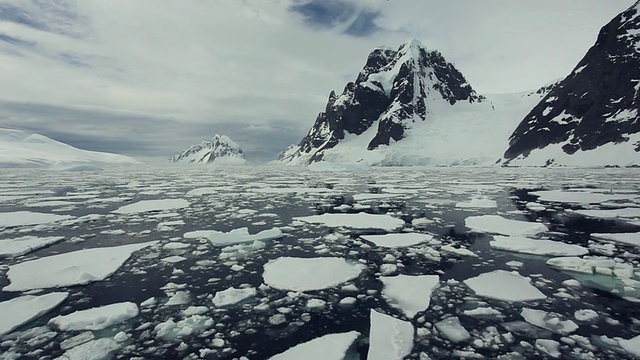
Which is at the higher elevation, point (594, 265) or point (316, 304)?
point (594, 265)

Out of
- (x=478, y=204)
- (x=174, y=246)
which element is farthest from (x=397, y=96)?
(x=174, y=246)

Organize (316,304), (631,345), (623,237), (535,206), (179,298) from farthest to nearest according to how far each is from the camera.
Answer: (535,206) → (623,237) → (179,298) → (316,304) → (631,345)

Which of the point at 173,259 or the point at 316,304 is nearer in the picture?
the point at 316,304

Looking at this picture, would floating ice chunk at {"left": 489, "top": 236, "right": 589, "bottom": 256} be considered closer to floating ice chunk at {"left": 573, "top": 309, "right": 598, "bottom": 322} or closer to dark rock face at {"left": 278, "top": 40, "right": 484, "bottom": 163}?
floating ice chunk at {"left": 573, "top": 309, "right": 598, "bottom": 322}

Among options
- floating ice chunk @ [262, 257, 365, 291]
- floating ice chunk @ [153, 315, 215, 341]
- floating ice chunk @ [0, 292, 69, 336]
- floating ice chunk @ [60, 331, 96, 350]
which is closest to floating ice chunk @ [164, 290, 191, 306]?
floating ice chunk @ [153, 315, 215, 341]

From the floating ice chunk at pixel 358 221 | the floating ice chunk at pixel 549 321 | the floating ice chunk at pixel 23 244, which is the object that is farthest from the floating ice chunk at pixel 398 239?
the floating ice chunk at pixel 23 244

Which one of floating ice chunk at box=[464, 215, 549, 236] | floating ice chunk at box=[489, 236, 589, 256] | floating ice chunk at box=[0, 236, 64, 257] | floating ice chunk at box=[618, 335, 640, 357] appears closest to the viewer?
floating ice chunk at box=[618, 335, 640, 357]

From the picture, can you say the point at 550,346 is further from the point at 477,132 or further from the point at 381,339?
the point at 477,132

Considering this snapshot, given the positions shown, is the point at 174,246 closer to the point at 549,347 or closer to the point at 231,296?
the point at 231,296
